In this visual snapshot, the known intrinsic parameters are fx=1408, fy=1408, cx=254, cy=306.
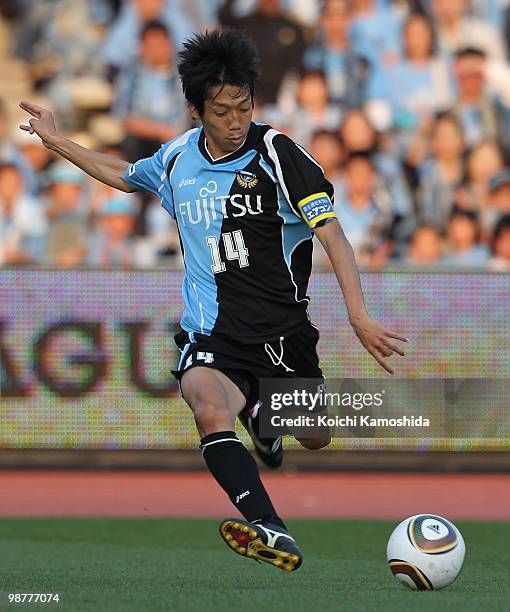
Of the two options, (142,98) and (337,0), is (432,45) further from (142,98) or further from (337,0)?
(142,98)

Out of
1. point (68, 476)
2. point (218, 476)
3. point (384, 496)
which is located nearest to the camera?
point (218, 476)

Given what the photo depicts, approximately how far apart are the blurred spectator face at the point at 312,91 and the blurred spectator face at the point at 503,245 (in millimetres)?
2452

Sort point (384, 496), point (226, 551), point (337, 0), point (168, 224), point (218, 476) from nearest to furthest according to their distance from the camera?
point (218, 476)
point (226, 551)
point (384, 496)
point (168, 224)
point (337, 0)

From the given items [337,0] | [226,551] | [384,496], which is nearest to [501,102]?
[337,0]

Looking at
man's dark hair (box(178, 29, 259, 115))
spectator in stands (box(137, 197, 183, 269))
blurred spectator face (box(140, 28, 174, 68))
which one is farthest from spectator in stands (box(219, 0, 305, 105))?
man's dark hair (box(178, 29, 259, 115))

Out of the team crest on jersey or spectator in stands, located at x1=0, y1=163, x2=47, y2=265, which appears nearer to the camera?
the team crest on jersey

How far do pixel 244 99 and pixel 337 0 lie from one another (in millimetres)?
9730

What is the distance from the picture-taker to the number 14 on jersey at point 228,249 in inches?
241

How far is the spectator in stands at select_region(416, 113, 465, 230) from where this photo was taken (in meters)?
14.3

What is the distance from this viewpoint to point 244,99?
5855 millimetres

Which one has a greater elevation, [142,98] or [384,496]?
[142,98]

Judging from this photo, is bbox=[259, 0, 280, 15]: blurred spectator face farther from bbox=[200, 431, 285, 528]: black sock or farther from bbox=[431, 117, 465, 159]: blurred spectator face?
bbox=[200, 431, 285, 528]: black sock

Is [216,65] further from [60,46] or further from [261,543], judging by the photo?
[60,46]

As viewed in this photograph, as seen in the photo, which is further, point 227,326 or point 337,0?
point 337,0
